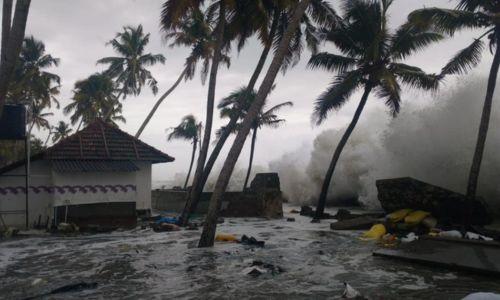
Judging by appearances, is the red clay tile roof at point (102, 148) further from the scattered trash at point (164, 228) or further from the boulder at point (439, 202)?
the boulder at point (439, 202)

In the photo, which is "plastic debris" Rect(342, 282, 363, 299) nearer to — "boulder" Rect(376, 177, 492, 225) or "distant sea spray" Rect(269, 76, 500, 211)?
"boulder" Rect(376, 177, 492, 225)

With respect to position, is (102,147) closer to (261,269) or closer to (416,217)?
(261,269)

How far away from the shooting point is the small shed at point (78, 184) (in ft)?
48.4

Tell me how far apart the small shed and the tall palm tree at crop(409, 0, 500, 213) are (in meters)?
12.0

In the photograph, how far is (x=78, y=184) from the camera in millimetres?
15461

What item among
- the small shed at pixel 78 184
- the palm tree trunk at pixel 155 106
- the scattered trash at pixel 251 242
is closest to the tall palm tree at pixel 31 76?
the palm tree trunk at pixel 155 106

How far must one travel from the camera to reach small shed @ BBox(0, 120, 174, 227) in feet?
48.4

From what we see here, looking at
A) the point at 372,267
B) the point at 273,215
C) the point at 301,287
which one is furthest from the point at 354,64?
the point at 301,287

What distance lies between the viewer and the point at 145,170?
17562 millimetres

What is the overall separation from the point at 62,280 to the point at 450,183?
19987 mm

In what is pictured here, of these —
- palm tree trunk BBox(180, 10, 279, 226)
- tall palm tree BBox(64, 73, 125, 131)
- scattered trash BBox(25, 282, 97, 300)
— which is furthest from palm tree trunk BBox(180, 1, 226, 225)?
tall palm tree BBox(64, 73, 125, 131)

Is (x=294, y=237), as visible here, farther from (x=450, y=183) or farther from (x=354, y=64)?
(x=450, y=183)

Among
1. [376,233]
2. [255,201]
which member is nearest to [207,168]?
[255,201]

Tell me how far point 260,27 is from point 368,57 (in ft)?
18.0
